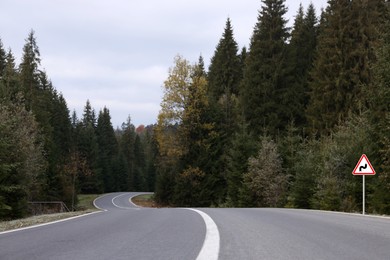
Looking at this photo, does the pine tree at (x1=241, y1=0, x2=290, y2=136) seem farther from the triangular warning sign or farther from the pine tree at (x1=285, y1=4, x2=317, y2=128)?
the triangular warning sign

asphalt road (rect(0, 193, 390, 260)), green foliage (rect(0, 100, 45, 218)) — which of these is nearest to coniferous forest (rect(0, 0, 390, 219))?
green foliage (rect(0, 100, 45, 218))

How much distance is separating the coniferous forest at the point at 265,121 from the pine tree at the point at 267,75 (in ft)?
0.38

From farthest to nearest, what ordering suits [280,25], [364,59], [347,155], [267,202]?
[280,25] → [364,59] → [267,202] → [347,155]

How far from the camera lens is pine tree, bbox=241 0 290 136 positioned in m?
44.7

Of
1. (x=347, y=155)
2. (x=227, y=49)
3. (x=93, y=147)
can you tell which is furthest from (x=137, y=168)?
(x=347, y=155)

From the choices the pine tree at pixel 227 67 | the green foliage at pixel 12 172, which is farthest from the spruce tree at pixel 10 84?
the pine tree at pixel 227 67

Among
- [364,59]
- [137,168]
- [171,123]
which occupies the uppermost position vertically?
[364,59]

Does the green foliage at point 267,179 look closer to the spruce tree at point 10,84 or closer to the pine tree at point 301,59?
the pine tree at point 301,59

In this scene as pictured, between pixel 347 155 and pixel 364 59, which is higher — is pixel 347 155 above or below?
below

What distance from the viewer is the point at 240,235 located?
675 centimetres

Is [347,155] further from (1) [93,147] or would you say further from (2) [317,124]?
(1) [93,147]

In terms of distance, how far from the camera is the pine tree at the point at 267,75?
147 ft

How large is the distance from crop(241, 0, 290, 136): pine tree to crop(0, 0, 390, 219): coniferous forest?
0.38 feet

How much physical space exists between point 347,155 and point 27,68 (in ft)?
124
